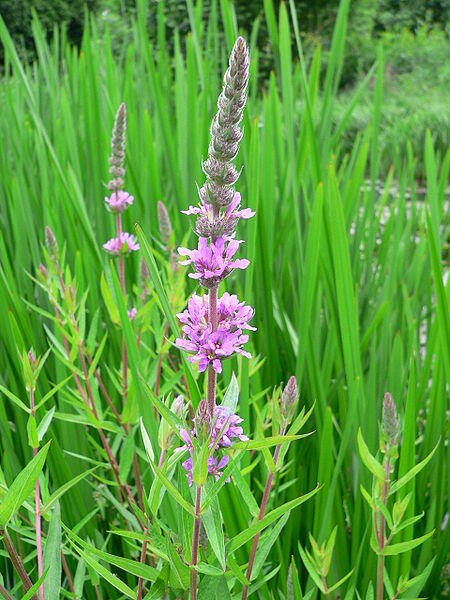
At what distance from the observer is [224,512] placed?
777mm

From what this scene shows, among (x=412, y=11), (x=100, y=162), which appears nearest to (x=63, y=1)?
(x=412, y=11)

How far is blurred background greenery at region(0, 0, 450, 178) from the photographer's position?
8.36m

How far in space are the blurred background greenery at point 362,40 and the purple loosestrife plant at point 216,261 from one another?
6.58m

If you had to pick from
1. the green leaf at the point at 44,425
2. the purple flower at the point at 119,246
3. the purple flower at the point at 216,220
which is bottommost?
the green leaf at the point at 44,425

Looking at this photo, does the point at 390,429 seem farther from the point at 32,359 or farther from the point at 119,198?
the point at 119,198

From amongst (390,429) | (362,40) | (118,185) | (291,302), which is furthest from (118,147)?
(362,40)

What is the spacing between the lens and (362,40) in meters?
13.9

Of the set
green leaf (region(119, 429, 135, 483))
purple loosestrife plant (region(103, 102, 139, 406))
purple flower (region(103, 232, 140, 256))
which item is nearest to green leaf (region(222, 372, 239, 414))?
green leaf (region(119, 429, 135, 483))

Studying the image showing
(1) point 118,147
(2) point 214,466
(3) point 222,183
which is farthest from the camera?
(1) point 118,147

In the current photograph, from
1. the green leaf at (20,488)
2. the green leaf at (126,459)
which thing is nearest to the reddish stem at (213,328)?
the green leaf at (20,488)

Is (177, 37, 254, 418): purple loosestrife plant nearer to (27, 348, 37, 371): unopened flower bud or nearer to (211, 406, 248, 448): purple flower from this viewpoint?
(211, 406, 248, 448): purple flower

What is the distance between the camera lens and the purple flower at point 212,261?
0.48 meters

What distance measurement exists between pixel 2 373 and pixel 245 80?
36.4 inches

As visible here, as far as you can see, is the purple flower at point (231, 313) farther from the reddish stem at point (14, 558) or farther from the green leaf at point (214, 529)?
the reddish stem at point (14, 558)
